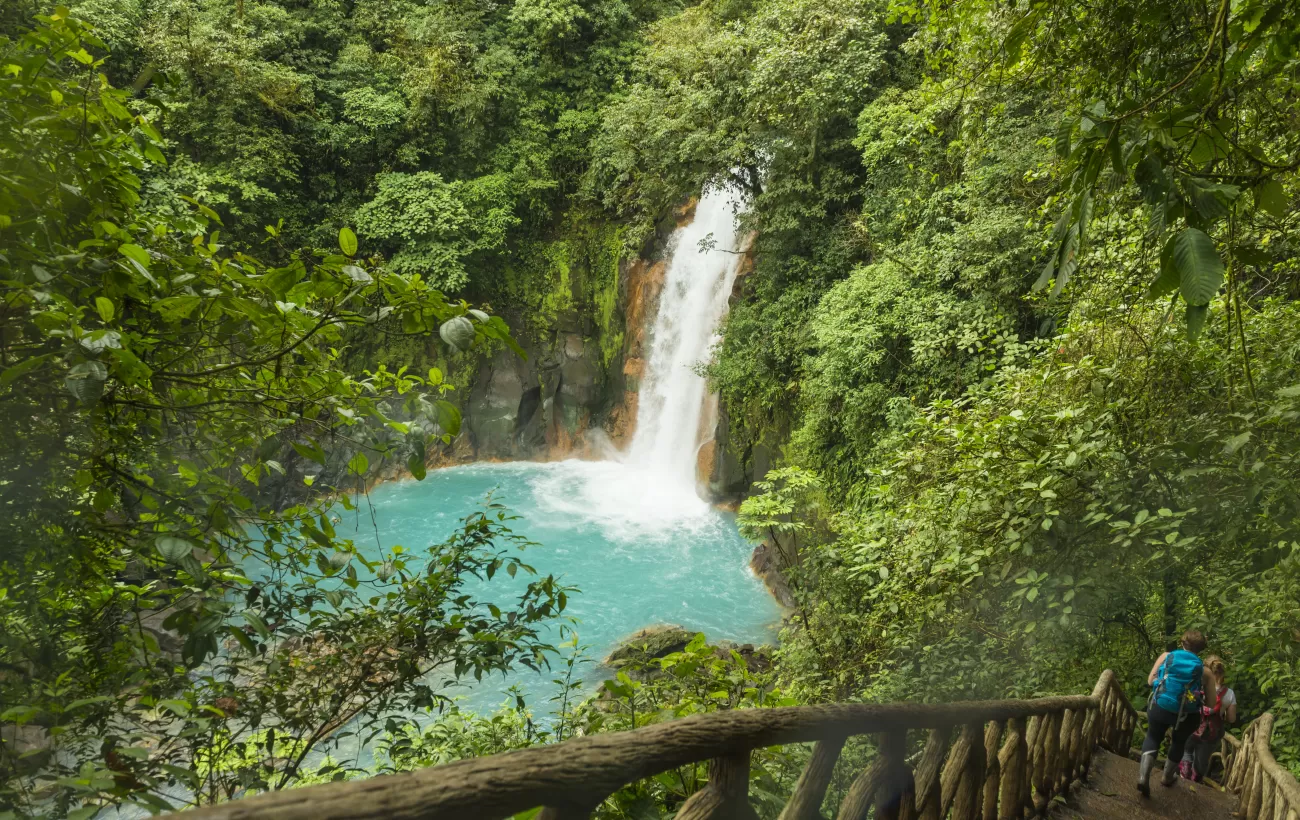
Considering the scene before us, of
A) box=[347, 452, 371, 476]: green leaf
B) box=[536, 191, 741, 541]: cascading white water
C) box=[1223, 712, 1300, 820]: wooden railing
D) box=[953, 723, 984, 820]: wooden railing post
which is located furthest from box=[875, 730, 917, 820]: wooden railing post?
box=[536, 191, 741, 541]: cascading white water

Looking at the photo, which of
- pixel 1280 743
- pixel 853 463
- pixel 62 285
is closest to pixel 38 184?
pixel 62 285

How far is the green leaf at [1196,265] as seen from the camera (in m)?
1.27

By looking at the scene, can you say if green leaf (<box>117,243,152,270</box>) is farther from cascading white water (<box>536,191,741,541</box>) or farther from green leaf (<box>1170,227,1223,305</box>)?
cascading white water (<box>536,191,741,541</box>)

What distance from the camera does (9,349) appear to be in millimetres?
2088

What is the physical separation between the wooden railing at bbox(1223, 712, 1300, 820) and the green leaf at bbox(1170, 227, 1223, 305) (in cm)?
321

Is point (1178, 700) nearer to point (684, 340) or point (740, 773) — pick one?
point (740, 773)

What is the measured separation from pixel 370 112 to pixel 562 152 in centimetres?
445

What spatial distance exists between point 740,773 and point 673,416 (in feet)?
49.1

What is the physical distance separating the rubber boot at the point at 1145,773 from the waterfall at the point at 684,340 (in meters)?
11.2

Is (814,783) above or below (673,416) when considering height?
below

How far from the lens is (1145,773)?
13.8 ft

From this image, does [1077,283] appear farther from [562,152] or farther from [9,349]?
[562,152]

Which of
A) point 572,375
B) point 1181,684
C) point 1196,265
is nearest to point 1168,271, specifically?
point 1196,265

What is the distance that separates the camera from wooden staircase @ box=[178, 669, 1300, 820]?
2.77 feet
